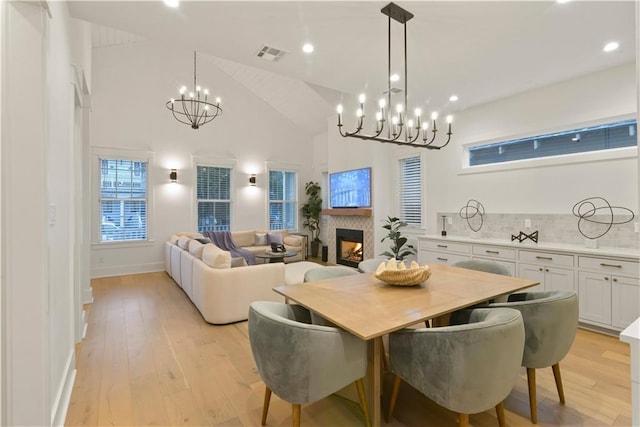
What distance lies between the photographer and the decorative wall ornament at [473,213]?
4.79 meters

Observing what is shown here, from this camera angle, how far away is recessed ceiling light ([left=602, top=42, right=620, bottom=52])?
3.05m

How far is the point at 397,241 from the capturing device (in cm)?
556

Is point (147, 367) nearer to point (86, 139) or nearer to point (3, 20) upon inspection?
point (3, 20)

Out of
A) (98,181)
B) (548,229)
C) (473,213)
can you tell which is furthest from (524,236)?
(98,181)

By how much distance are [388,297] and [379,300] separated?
10cm

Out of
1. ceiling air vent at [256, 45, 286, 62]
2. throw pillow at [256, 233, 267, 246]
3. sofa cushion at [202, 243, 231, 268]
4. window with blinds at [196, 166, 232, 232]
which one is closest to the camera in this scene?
ceiling air vent at [256, 45, 286, 62]

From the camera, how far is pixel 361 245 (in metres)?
6.45

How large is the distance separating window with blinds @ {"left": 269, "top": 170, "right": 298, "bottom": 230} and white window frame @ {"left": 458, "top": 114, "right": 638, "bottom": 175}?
4.54m

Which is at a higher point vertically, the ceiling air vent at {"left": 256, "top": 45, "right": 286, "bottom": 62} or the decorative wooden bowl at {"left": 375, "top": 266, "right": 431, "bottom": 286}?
the ceiling air vent at {"left": 256, "top": 45, "right": 286, "bottom": 62}

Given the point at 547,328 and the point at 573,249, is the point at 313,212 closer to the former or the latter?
the point at 573,249

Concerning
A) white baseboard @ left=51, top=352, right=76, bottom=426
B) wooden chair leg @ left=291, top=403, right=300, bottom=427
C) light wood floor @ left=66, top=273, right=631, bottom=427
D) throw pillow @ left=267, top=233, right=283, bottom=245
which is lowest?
light wood floor @ left=66, top=273, right=631, bottom=427

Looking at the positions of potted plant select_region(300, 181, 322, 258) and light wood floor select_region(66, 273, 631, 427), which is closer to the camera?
light wood floor select_region(66, 273, 631, 427)

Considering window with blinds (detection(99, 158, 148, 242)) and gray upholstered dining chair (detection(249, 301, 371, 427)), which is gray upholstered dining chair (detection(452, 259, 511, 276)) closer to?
gray upholstered dining chair (detection(249, 301, 371, 427))

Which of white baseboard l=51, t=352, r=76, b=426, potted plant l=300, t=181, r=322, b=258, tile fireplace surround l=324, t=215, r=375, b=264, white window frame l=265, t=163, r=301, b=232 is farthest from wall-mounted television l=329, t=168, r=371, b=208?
white baseboard l=51, t=352, r=76, b=426
